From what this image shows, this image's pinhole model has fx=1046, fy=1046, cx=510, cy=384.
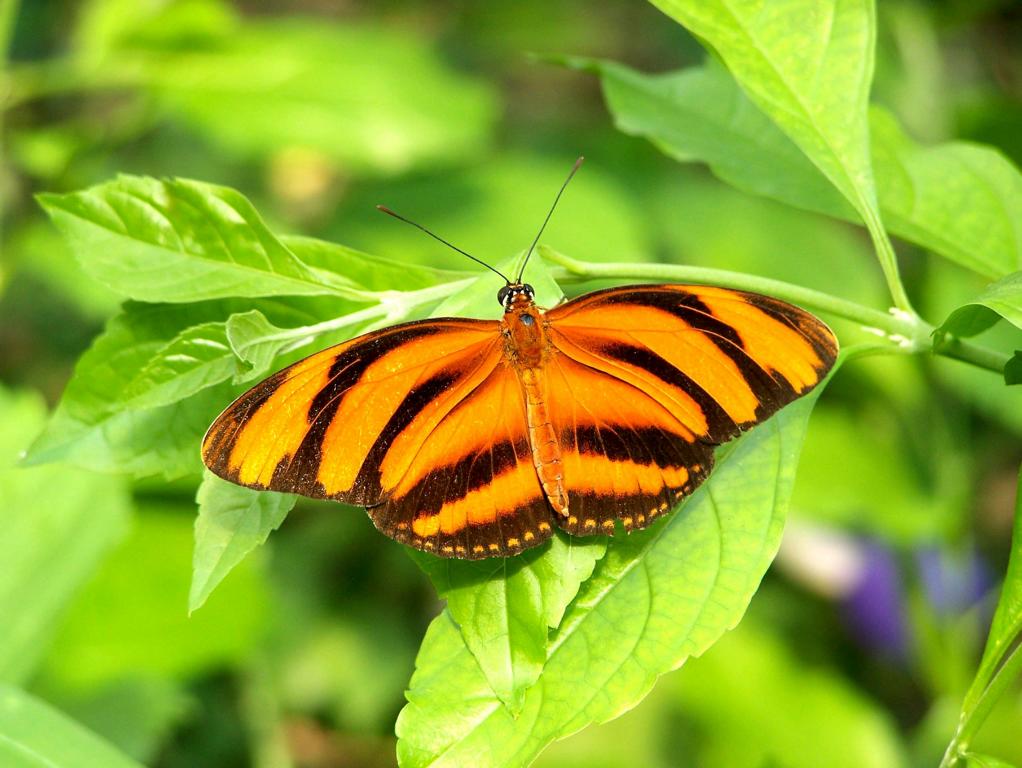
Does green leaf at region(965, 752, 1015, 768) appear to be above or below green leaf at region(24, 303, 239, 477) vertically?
above

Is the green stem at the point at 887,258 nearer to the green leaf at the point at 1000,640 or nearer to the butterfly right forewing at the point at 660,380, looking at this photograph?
the butterfly right forewing at the point at 660,380

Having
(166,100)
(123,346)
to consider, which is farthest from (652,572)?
(166,100)

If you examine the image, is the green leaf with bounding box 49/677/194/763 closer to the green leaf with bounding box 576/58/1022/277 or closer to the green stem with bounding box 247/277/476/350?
the green stem with bounding box 247/277/476/350

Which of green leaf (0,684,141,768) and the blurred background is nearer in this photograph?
green leaf (0,684,141,768)

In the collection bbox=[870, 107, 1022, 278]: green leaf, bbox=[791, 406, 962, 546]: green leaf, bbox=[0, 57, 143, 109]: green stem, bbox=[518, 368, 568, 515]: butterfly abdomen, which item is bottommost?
bbox=[791, 406, 962, 546]: green leaf

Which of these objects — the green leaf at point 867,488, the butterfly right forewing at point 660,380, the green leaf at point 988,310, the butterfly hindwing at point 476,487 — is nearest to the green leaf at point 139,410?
the butterfly hindwing at point 476,487

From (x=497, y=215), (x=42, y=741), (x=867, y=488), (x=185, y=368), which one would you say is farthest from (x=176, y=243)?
(x=867, y=488)

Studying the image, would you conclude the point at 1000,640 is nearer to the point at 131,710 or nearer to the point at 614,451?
the point at 614,451

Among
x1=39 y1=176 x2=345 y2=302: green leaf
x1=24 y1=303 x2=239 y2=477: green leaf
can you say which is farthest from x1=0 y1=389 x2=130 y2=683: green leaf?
x1=39 y1=176 x2=345 y2=302: green leaf
